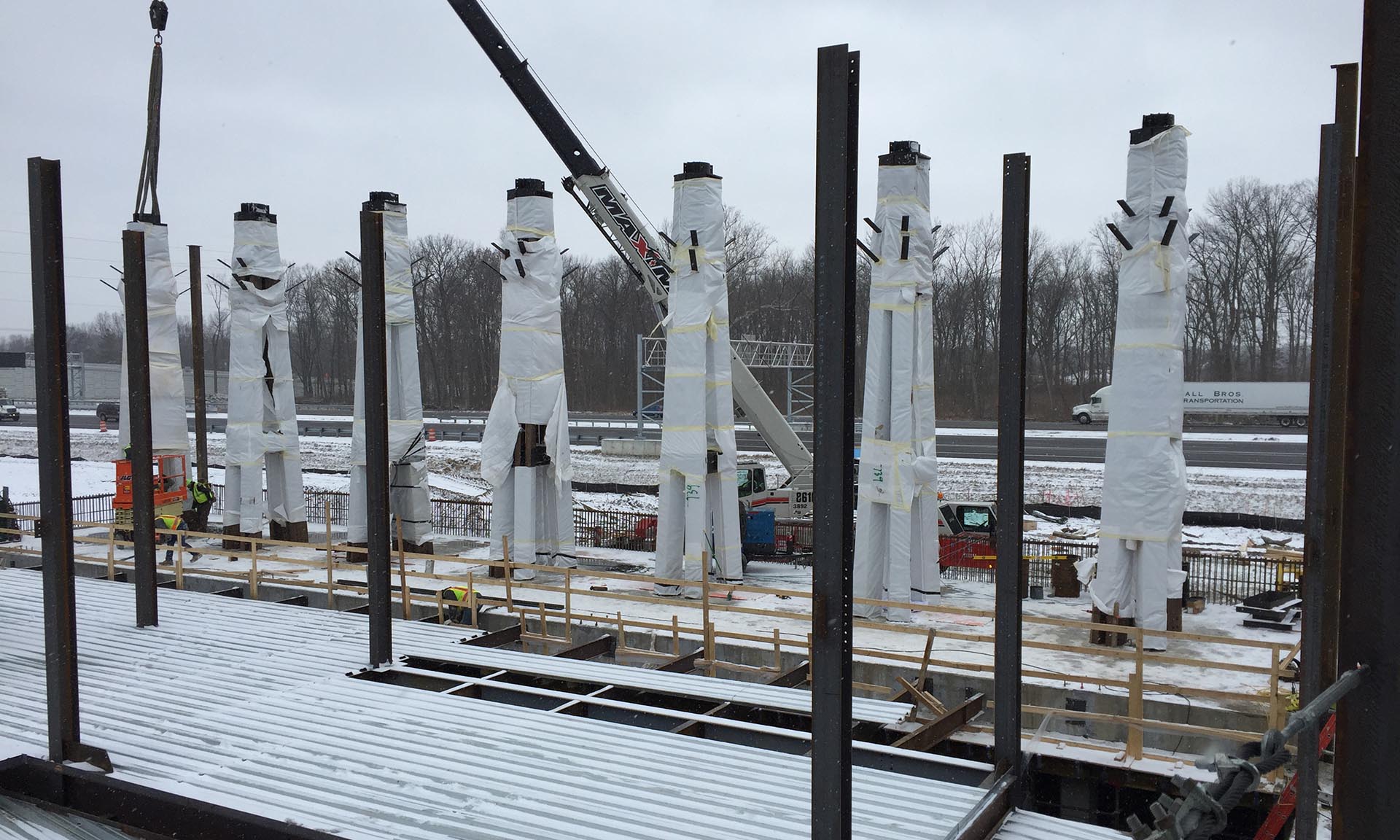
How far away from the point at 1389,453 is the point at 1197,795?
119 cm

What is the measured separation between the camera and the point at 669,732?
Result: 366 inches

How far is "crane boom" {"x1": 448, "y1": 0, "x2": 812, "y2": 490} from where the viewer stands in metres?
20.8

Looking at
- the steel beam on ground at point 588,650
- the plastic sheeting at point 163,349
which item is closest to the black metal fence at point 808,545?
the plastic sheeting at point 163,349

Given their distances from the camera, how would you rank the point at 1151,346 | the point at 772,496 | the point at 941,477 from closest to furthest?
the point at 1151,346 < the point at 772,496 < the point at 941,477

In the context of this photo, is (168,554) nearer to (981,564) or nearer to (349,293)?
(981,564)

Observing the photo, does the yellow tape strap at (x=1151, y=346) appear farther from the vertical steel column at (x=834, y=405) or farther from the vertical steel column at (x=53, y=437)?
the vertical steel column at (x=53, y=437)

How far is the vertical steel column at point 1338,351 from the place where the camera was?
6.66 metres

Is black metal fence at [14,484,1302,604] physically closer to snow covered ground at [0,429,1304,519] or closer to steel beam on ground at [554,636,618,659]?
snow covered ground at [0,429,1304,519]

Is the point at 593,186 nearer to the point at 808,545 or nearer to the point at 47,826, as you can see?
the point at 808,545

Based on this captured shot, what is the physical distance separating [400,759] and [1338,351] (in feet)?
25.1

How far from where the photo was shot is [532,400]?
19922 mm

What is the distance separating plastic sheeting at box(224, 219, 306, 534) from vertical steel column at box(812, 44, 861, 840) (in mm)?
19539

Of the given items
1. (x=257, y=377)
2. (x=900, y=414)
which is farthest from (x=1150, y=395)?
(x=257, y=377)

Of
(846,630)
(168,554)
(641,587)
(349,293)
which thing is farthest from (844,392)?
(349,293)
